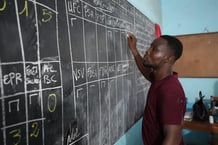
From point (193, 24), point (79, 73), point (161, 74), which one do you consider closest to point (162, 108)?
point (161, 74)

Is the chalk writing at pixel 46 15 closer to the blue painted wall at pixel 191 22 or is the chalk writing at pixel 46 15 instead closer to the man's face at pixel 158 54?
the man's face at pixel 158 54

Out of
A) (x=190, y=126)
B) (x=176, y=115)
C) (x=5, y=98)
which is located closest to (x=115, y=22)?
(x=176, y=115)

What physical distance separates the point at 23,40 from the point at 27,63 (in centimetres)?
Result: 9

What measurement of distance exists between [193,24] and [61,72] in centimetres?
287

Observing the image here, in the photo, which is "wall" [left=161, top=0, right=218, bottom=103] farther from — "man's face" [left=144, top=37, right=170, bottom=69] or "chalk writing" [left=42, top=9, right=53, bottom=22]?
"chalk writing" [left=42, top=9, right=53, bottom=22]

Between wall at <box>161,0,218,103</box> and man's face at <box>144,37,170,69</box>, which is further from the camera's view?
wall at <box>161,0,218,103</box>

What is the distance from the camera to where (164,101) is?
1.15 m

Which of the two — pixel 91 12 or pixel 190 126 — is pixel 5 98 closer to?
pixel 91 12

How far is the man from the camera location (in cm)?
112

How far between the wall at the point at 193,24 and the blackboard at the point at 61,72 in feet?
6.40

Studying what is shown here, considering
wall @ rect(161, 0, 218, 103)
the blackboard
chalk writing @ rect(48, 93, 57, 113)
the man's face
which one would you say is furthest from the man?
wall @ rect(161, 0, 218, 103)

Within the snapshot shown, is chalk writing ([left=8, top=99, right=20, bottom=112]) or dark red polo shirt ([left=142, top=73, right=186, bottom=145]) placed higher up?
chalk writing ([left=8, top=99, right=20, bottom=112])

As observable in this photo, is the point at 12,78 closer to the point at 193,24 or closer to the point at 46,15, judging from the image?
the point at 46,15

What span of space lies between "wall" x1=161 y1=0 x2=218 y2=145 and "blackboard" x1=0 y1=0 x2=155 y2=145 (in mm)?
1951
